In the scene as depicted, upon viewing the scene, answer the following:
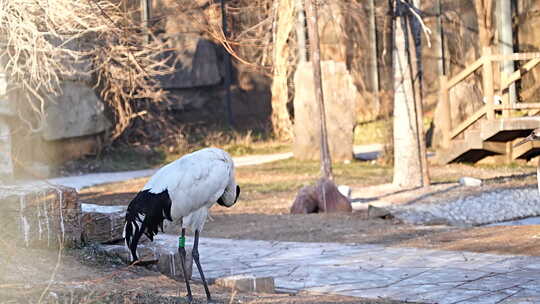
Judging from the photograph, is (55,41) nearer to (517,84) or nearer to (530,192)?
(530,192)

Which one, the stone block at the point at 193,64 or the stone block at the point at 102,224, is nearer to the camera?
the stone block at the point at 102,224

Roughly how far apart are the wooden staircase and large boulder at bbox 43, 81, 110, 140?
6.32 m

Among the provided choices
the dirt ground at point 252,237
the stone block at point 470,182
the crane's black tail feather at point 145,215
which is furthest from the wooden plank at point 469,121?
the crane's black tail feather at point 145,215

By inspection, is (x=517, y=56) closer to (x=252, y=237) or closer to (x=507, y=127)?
(x=507, y=127)

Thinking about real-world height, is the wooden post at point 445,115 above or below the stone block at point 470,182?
above

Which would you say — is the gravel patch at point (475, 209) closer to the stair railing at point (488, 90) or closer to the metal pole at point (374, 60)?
the stair railing at point (488, 90)

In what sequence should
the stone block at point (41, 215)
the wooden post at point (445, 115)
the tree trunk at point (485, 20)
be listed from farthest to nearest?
the tree trunk at point (485, 20) < the wooden post at point (445, 115) < the stone block at point (41, 215)

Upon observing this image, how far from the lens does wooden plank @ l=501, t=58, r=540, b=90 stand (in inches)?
547

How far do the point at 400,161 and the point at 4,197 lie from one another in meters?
6.97

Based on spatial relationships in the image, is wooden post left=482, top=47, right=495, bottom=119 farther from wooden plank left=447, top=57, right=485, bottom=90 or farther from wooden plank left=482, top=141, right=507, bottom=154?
wooden plank left=482, top=141, right=507, bottom=154

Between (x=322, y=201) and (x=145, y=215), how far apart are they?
4910mm

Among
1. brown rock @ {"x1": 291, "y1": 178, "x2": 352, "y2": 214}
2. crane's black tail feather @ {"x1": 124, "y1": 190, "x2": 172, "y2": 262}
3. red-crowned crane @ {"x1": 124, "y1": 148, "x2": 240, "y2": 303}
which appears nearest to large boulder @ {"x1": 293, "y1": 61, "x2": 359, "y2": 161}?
brown rock @ {"x1": 291, "y1": 178, "x2": 352, "y2": 214}

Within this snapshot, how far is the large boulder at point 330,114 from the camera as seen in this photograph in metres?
16.7

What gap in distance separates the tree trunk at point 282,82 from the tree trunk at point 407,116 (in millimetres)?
5867
